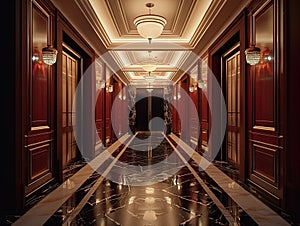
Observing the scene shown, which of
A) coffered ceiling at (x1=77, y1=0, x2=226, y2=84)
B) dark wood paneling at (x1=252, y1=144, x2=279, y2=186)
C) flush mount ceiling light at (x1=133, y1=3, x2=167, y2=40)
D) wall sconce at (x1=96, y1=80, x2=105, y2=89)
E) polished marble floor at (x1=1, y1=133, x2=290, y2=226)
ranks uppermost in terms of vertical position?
coffered ceiling at (x1=77, y1=0, x2=226, y2=84)

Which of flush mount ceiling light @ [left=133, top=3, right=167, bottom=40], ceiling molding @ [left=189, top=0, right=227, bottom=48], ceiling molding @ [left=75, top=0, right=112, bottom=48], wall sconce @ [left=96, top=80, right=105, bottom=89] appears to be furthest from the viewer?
wall sconce @ [left=96, top=80, right=105, bottom=89]

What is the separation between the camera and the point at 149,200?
158 inches

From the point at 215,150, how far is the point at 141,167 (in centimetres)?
205

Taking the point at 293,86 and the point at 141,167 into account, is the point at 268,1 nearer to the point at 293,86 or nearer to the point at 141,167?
the point at 293,86

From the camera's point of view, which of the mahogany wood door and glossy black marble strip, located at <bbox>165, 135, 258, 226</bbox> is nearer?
glossy black marble strip, located at <bbox>165, 135, 258, 226</bbox>

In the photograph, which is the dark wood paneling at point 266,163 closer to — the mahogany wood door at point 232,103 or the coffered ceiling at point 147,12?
the mahogany wood door at point 232,103

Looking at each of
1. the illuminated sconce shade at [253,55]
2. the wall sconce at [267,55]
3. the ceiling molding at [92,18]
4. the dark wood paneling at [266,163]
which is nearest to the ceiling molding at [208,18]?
the illuminated sconce shade at [253,55]

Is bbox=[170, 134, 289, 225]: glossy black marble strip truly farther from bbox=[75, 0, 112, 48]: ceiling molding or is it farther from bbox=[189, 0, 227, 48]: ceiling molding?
bbox=[75, 0, 112, 48]: ceiling molding

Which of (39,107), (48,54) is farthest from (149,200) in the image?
(48,54)

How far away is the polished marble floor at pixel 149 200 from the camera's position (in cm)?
322

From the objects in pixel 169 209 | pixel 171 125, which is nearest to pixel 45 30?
pixel 169 209

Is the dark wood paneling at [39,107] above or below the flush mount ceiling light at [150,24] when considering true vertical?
below

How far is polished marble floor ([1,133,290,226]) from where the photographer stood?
3.22 m

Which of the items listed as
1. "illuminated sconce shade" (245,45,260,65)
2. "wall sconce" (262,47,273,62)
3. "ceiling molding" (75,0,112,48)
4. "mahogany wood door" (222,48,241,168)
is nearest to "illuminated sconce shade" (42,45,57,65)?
"ceiling molding" (75,0,112,48)
